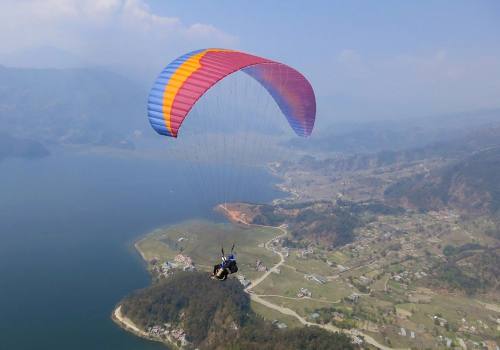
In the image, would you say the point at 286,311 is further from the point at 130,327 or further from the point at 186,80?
the point at 186,80

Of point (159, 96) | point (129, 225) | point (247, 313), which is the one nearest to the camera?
point (159, 96)

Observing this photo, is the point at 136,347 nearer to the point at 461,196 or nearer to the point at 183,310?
the point at 183,310

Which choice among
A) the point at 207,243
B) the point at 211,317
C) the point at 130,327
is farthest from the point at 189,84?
the point at 207,243

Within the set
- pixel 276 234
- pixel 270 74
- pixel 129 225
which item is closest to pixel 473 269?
pixel 276 234

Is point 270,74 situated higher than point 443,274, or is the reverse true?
point 270,74

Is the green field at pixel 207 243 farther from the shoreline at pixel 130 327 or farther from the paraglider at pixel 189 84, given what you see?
the paraglider at pixel 189 84

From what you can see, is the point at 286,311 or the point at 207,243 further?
the point at 207,243

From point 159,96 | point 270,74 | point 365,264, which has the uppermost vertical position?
point 270,74
